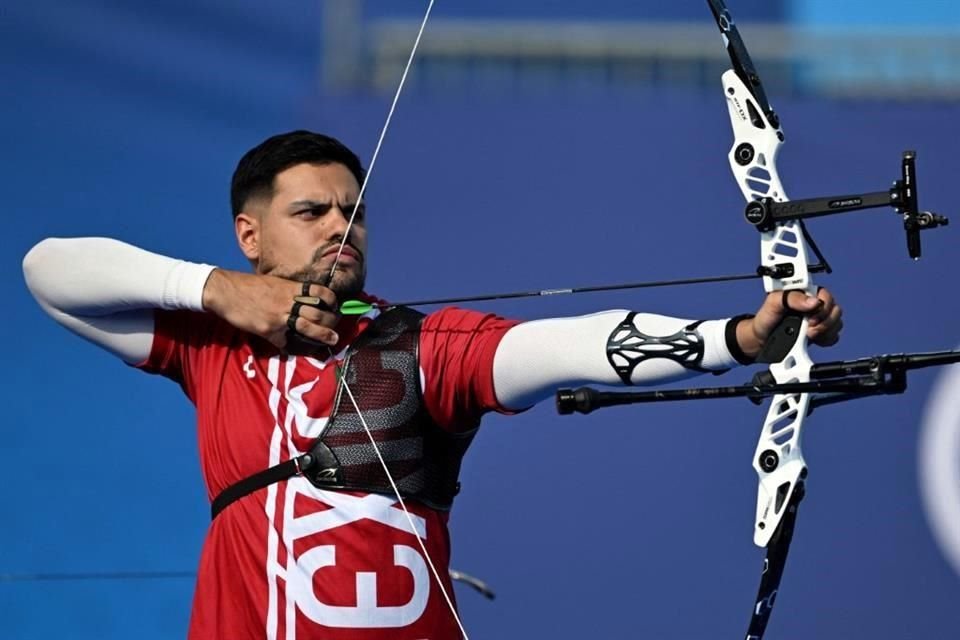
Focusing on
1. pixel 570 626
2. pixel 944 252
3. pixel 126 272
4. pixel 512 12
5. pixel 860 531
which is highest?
pixel 512 12

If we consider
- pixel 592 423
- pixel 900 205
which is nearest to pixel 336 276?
pixel 900 205

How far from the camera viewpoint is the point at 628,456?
8.44 ft

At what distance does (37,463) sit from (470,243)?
39.8 inches

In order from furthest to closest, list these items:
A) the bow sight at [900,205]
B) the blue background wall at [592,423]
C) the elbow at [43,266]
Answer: the blue background wall at [592,423] < the elbow at [43,266] < the bow sight at [900,205]

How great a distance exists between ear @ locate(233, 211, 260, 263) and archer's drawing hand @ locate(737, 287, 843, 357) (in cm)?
72

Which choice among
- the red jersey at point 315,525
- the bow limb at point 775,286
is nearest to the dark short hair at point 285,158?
the red jersey at point 315,525

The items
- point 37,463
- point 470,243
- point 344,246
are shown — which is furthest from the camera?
point 37,463

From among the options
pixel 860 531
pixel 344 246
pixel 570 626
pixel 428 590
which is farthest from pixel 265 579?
pixel 860 531

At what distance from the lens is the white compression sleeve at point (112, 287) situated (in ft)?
5.86

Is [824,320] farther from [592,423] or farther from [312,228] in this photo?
[592,423]

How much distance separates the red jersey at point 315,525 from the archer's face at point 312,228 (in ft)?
0.24

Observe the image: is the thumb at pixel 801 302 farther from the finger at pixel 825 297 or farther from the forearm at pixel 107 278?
the forearm at pixel 107 278

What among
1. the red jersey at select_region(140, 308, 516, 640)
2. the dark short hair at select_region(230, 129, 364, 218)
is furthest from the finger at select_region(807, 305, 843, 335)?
the dark short hair at select_region(230, 129, 364, 218)

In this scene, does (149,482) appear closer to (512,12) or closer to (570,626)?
(570,626)
